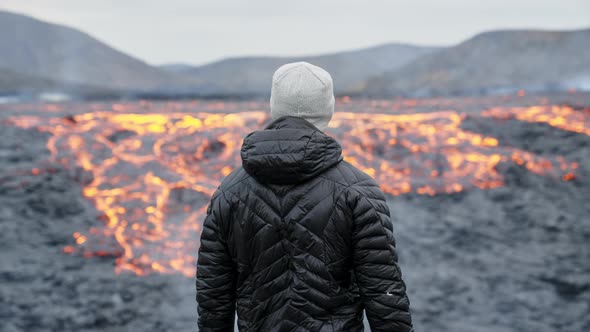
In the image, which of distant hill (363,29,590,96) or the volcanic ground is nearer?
the volcanic ground

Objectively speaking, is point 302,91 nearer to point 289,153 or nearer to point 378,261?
point 289,153

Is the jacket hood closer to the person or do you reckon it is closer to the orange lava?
the person

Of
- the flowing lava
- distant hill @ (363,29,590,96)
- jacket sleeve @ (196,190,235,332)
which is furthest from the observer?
distant hill @ (363,29,590,96)

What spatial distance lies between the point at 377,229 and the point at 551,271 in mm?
4797

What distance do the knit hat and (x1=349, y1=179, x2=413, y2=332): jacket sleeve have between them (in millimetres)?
292

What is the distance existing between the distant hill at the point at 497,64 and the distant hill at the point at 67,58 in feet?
54.7

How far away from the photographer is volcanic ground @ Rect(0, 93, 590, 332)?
16.5 feet

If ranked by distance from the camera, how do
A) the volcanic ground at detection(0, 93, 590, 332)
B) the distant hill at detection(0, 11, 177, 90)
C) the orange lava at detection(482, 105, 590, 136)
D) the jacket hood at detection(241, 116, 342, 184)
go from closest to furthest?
the jacket hood at detection(241, 116, 342, 184) < the volcanic ground at detection(0, 93, 590, 332) < the orange lava at detection(482, 105, 590, 136) < the distant hill at detection(0, 11, 177, 90)

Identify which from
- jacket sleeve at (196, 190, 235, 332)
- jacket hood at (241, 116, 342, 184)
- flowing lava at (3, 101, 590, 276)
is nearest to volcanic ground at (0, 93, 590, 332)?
flowing lava at (3, 101, 590, 276)

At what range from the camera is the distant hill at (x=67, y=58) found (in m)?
35.0

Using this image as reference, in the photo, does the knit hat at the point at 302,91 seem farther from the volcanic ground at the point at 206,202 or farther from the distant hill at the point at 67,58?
the distant hill at the point at 67,58

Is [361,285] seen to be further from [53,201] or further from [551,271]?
[53,201]

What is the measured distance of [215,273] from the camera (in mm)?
1869

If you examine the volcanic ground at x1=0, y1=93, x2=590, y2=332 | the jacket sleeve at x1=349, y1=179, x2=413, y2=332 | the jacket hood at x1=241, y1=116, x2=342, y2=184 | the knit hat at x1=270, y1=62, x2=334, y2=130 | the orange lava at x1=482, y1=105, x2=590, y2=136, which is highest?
the knit hat at x1=270, y1=62, x2=334, y2=130
